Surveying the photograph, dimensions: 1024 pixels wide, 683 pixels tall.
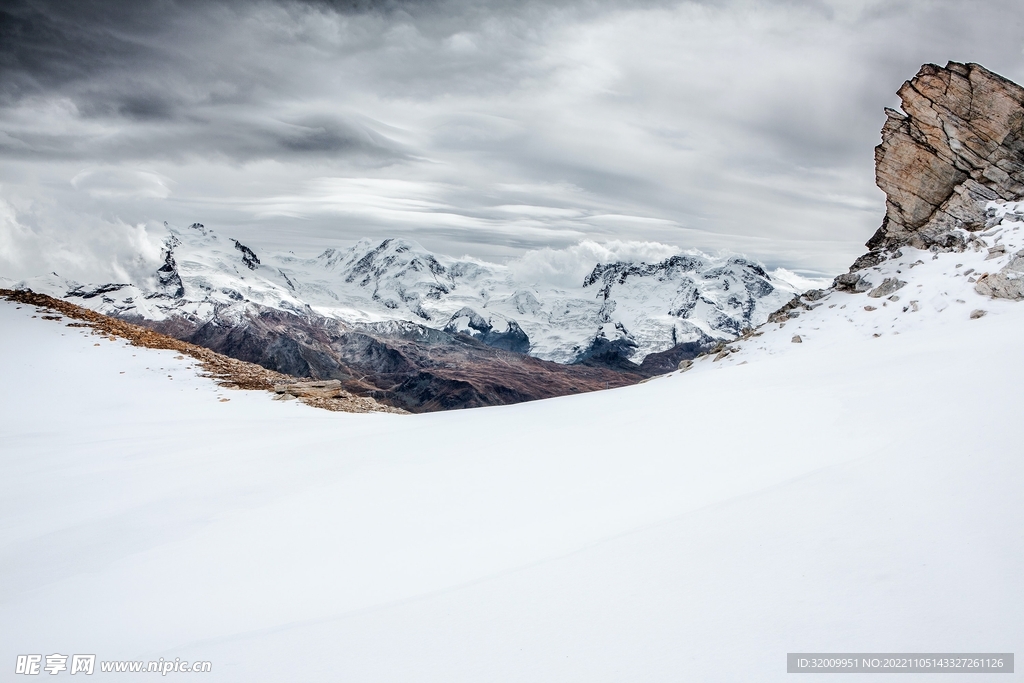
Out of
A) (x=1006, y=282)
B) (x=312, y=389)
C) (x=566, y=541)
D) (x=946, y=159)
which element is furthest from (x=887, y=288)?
(x=312, y=389)

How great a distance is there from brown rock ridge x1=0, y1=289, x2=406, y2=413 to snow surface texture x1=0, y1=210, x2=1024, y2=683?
8.33m

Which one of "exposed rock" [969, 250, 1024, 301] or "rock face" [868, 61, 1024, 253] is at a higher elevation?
"rock face" [868, 61, 1024, 253]

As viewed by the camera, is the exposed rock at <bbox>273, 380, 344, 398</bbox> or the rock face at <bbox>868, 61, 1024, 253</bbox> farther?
the rock face at <bbox>868, 61, 1024, 253</bbox>

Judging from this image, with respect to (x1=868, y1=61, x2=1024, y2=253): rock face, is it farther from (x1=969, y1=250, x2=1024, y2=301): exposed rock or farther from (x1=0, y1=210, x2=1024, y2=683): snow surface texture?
(x1=0, y1=210, x2=1024, y2=683): snow surface texture

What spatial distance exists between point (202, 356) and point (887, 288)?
2775cm

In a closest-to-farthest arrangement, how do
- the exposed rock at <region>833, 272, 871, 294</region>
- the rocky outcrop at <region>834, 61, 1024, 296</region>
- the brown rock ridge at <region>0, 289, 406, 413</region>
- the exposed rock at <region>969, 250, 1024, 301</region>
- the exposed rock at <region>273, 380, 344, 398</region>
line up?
the exposed rock at <region>969, 250, 1024, 301</region> → the brown rock ridge at <region>0, 289, 406, 413</region> → the exposed rock at <region>273, 380, 344, 398</region> → the exposed rock at <region>833, 272, 871, 294</region> → the rocky outcrop at <region>834, 61, 1024, 296</region>

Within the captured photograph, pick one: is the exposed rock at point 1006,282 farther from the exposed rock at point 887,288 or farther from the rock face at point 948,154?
the rock face at point 948,154

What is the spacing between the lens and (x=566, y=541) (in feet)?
15.0

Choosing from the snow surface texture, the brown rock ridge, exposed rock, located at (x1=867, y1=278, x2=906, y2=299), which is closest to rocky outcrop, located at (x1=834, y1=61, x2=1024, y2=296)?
exposed rock, located at (x1=867, y1=278, x2=906, y2=299)

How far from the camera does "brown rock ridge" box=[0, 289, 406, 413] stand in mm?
17953

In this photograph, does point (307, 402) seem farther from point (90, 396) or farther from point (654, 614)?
point (654, 614)

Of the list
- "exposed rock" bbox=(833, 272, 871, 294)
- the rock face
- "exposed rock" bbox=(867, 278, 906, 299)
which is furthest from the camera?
the rock face

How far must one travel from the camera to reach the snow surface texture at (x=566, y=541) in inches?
128

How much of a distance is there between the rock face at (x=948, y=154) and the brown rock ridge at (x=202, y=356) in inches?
987
